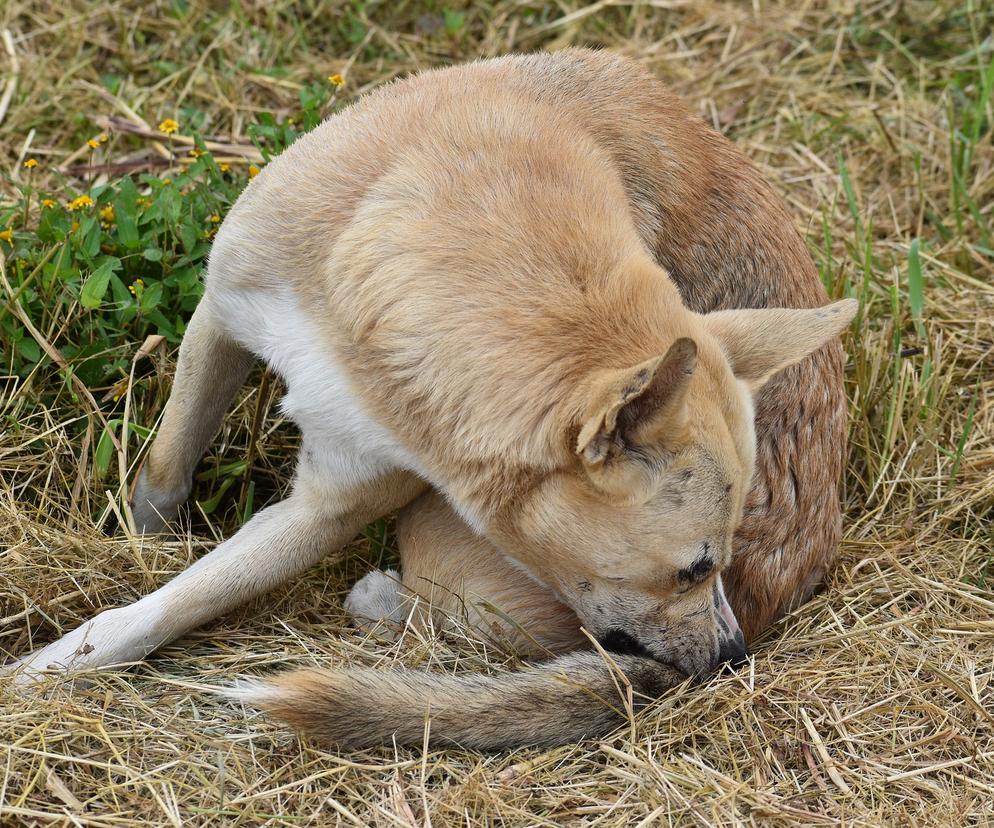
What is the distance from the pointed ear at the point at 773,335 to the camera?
3.34m

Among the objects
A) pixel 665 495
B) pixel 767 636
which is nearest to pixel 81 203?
pixel 665 495

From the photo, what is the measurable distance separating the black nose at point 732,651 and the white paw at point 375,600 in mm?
1019

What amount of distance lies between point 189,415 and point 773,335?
1.91 m

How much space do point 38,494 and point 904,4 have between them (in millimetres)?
5296

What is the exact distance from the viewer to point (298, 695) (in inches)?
122

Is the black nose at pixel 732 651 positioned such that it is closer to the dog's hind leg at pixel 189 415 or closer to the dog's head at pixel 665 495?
the dog's head at pixel 665 495

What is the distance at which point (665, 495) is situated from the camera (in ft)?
10.2

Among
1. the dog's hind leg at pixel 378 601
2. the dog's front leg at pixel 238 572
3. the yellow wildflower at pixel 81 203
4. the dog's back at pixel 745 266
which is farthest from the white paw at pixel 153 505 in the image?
the dog's back at pixel 745 266

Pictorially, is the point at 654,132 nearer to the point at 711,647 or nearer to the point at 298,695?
the point at 711,647

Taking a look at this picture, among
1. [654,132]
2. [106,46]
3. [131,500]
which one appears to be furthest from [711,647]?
[106,46]

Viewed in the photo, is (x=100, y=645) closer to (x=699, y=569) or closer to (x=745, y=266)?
(x=699, y=569)

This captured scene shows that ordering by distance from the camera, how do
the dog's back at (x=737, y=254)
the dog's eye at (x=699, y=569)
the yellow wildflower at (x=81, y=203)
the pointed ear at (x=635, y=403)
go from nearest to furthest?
the pointed ear at (x=635, y=403), the dog's eye at (x=699, y=569), the dog's back at (x=737, y=254), the yellow wildflower at (x=81, y=203)

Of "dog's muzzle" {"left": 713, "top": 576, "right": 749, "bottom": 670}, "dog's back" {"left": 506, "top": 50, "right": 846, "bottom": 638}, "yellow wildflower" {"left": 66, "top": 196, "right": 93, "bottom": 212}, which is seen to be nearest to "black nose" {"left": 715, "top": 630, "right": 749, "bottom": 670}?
"dog's muzzle" {"left": 713, "top": 576, "right": 749, "bottom": 670}

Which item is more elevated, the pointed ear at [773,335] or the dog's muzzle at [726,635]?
the pointed ear at [773,335]
